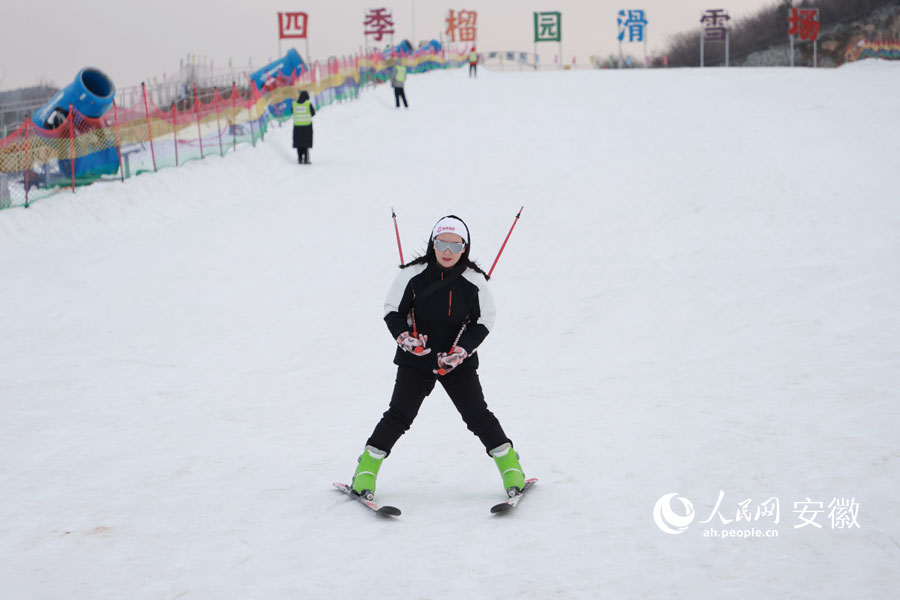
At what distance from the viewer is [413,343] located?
4418mm

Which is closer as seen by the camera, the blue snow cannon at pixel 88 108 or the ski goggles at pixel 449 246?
the ski goggles at pixel 449 246

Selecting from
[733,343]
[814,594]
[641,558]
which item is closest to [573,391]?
[733,343]

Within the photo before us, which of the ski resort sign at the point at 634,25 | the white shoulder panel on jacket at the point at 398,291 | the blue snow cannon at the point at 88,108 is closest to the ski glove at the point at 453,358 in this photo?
the white shoulder panel on jacket at the point at 398,291

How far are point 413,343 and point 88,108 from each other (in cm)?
1255

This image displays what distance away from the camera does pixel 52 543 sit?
4.38 meters

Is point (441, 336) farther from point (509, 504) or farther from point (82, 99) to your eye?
point (82, 99)

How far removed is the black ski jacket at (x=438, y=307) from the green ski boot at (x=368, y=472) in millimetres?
560

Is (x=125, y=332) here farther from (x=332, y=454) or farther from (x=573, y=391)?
(x=573, y=391)

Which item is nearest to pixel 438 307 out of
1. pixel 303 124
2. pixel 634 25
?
pixel 303 124

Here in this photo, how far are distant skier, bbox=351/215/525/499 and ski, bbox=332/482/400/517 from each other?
2.1 inches

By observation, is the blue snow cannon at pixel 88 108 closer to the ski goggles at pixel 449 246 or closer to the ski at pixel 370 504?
the ski at pixel 370 504

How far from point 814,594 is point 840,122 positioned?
53.0ft

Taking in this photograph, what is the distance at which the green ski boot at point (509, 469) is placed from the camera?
4.75m

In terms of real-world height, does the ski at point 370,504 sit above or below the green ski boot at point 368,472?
below
